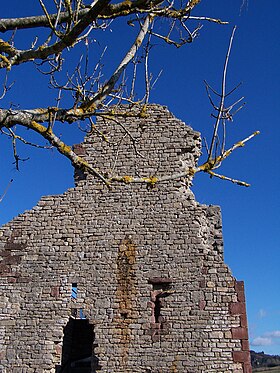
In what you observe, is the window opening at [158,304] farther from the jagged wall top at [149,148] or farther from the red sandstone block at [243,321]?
the jagged wall top at [149,148]

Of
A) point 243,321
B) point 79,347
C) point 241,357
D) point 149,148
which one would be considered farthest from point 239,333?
point 79,347

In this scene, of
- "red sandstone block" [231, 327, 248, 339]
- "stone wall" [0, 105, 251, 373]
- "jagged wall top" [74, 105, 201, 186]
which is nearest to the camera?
"red sandstone block" [231, 327, 248, 339]

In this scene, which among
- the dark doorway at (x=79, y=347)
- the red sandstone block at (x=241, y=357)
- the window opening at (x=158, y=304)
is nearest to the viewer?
the red sandstone block at (x=241, y=357)

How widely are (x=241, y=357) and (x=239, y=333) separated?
452 millimetres

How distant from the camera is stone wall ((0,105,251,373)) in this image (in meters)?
9.41

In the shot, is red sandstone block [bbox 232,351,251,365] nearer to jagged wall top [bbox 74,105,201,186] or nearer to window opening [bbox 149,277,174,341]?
window opening [bbox 149,277,174,341]

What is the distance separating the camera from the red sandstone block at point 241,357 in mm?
9138

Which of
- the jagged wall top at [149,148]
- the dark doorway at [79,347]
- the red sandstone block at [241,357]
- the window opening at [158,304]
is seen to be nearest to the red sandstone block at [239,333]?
the red sandstone block at [241,357]

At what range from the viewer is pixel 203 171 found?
573 cm

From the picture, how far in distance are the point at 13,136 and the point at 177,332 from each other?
5504mm

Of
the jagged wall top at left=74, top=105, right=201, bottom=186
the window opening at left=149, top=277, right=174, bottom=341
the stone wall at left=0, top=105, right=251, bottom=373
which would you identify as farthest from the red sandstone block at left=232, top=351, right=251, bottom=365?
the jagged wall top at left=74, top=105, right=201, bottom=186

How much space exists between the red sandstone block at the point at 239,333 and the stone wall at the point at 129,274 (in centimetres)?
2

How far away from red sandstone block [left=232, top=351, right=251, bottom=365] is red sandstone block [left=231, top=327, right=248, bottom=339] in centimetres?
29

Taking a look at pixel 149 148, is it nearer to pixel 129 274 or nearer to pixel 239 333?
pixel 129 274
